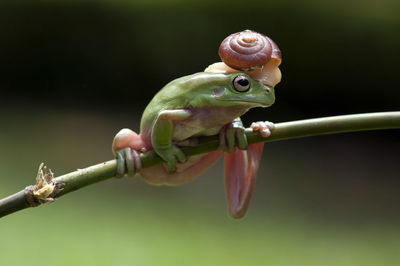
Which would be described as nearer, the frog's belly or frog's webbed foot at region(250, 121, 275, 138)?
frog's webbed foot at region(250, 121, 275, 138)

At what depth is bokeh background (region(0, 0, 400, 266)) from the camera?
250 cm

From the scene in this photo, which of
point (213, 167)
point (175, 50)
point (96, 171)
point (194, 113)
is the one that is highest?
point (175, 50)

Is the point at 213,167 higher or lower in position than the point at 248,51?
higher

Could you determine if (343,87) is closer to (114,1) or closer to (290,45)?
(290,45)

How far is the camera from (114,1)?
3211mm

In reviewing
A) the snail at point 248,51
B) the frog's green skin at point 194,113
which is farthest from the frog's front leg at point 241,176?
the snail at point 248,51

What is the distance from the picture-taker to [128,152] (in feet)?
3.05

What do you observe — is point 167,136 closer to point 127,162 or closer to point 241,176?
point 127,162

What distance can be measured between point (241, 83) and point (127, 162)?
8.3 inches

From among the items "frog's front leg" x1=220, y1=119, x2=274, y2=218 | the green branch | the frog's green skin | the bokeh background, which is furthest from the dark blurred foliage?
the green branch

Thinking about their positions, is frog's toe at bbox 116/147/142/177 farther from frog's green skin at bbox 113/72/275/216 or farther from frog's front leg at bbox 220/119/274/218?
frog's front leg at bbox 220/119/274/218

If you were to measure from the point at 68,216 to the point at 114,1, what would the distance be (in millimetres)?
1228

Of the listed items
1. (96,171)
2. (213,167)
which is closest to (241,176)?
(96,171)

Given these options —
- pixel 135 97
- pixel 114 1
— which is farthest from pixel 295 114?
pixel 114 1
